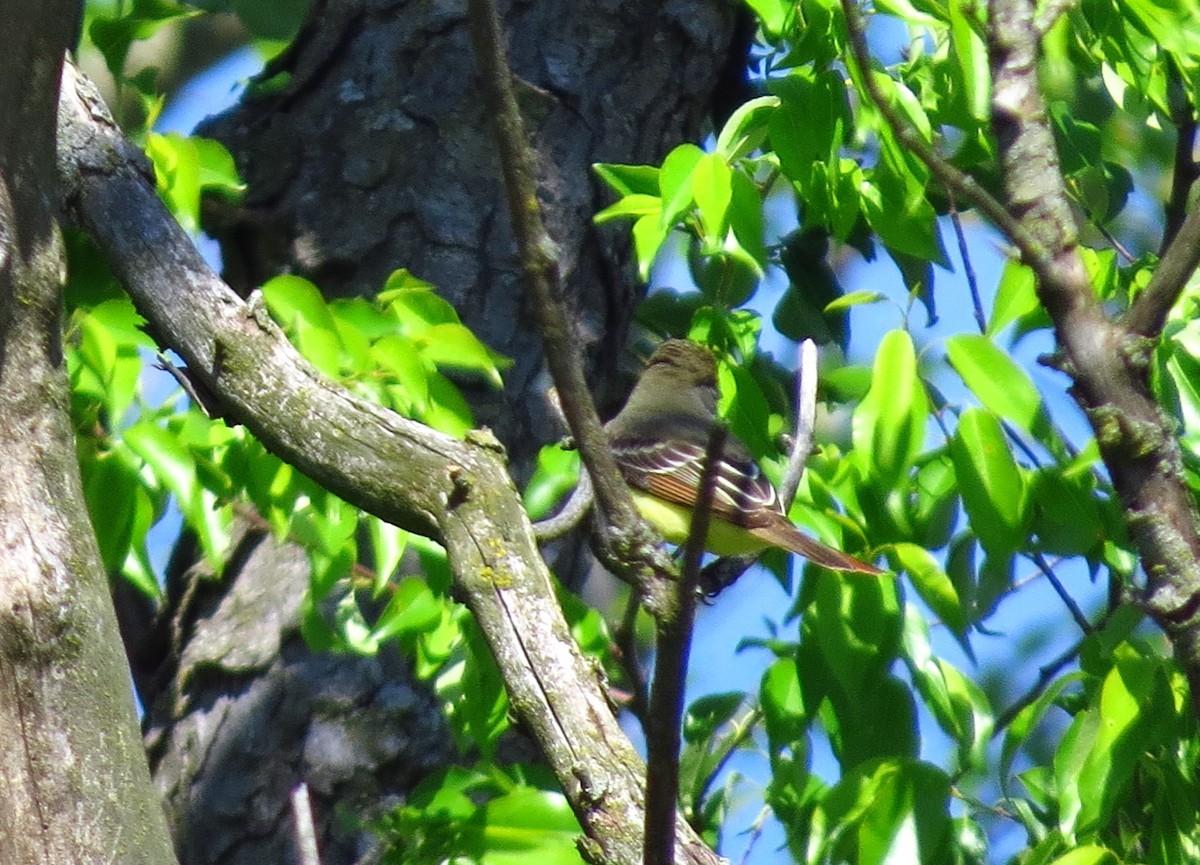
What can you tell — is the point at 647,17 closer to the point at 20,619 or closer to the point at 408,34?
the point at 408,34

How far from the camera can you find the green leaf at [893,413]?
2.45 metres

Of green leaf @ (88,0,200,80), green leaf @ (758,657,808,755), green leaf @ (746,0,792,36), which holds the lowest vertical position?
green leaf @ (758,657,808,755)

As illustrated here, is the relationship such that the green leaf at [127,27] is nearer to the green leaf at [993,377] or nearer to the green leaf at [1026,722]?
the green leaf at [993,377]

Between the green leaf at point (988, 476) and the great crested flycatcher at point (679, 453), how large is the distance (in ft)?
5.13

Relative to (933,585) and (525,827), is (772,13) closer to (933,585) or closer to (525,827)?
(933,585)

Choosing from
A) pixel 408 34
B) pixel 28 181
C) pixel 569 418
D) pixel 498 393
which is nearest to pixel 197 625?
pixel 498 393

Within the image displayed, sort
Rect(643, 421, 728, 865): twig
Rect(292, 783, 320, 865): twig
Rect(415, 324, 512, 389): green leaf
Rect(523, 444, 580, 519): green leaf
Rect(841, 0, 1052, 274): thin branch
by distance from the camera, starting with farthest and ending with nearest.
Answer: Rect(523, 444, 580, 519): green leaf
Rect(415, 324, 512, 389): green leaf
Rect(841, 0, 1052, 274): thin branch
Rect(292, 783, 320, 865): twig
Rect(643, 421, 728, 865): twig

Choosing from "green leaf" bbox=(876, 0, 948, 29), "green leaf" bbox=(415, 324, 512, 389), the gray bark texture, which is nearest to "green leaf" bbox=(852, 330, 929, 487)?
"green leaf" bbox=(876, 0, 948, 29)

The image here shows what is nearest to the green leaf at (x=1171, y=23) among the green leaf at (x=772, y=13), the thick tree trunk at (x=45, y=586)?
the green leaf at (x=772, y=13)

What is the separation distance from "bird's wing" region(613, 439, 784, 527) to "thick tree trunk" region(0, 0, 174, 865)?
238 cm

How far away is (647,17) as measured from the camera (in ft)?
13.8

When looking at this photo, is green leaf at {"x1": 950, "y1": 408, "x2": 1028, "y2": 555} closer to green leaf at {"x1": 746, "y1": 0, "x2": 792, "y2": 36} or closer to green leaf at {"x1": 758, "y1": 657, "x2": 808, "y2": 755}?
green leaf at {"x1": 758, "y1": 657, "x2": 808, "y2": 755}

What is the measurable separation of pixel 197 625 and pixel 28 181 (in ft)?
6.25

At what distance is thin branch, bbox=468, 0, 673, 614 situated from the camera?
55.7 inches
